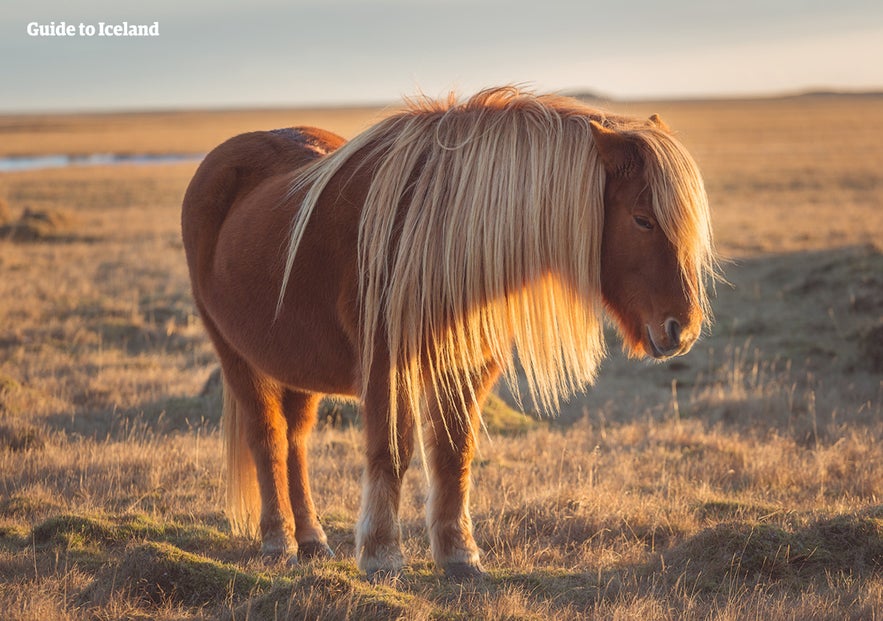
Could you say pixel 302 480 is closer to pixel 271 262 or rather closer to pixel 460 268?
pixel 271 262

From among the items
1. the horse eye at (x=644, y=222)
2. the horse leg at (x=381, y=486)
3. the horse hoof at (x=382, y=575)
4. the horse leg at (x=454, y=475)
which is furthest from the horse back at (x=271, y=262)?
the horse eye at (x=644, y=222)

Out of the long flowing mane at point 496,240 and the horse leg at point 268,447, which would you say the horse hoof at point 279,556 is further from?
the long flowing mane at point 496,240

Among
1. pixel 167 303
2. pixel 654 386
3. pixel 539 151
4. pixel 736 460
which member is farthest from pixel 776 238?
pixel 539 151

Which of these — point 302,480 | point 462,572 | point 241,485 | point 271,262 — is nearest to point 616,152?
point 271,262

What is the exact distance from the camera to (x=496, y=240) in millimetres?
3799

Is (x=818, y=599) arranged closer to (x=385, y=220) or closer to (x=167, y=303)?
(x=385, y=220)

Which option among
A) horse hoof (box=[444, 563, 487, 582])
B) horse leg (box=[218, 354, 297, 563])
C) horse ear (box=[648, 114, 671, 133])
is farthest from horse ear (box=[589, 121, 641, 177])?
horse leg (box=[218, 354, 297, 563])

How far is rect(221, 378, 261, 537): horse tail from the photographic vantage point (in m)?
5.25

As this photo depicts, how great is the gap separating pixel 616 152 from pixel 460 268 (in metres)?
0.77

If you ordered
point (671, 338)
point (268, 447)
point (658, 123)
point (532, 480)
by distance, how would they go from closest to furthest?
1. point (671, 338)
2. point (658, 123)
3. point (268, 447)
4. point (532, 480)

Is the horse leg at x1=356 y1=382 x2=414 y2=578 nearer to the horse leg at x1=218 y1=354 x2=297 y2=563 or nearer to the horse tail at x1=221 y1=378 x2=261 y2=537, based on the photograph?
the horse leg at x1=218 y1=354 x2=297 y2=563

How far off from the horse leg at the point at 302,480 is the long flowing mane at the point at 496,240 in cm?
129

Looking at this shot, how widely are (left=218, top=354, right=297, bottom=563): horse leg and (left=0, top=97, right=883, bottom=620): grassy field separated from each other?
194mm

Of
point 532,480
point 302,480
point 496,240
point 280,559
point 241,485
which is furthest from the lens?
point 532,480
